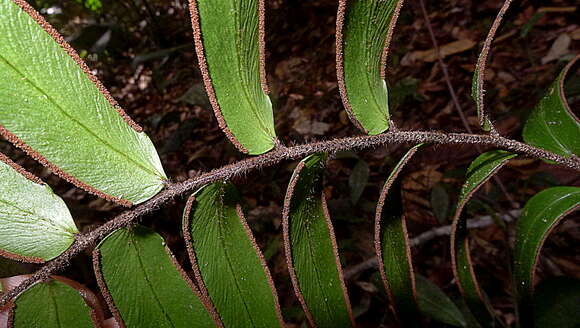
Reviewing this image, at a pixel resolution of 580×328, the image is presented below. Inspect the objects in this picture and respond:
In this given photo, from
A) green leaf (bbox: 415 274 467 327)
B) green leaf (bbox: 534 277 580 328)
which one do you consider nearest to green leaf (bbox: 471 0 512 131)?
green leaf (bbox: 534 277 580 328)

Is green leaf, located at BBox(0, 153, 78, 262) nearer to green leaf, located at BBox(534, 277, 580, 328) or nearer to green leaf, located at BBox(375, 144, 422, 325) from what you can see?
green leaf, located at BBox(375, 144, 422, 325)

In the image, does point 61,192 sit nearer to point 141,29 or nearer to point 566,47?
point 141,29

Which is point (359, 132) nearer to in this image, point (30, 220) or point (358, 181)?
point (358, 181)

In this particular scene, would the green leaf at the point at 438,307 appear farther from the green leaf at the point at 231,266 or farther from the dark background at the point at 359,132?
the green leaf at the point at 231,266

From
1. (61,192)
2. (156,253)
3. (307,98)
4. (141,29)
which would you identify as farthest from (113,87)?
(156,253)

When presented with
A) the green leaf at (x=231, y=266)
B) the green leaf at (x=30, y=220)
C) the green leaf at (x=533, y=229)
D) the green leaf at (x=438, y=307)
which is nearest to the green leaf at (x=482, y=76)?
the green leaf at (x=533, y=229)

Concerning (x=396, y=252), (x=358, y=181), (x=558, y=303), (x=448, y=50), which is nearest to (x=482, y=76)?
(x=396, y=252)
